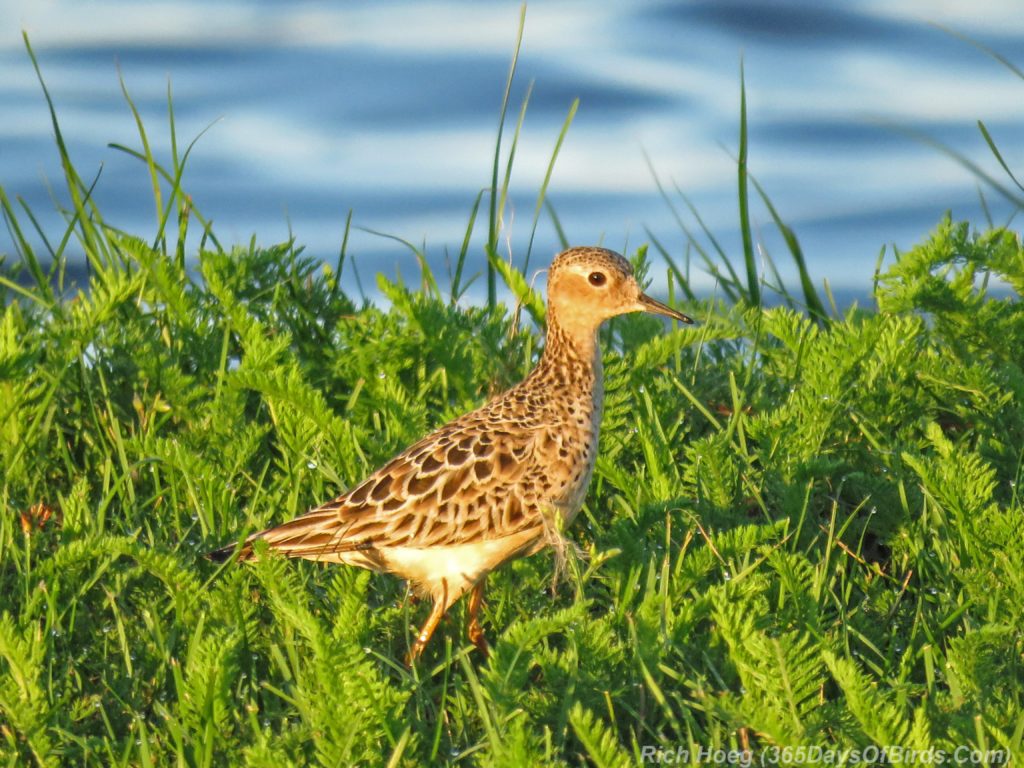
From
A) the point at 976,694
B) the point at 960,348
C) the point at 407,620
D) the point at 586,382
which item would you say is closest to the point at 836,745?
the point at 976,694

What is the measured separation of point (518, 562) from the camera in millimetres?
5738

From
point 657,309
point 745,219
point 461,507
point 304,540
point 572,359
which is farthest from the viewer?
point 745,219

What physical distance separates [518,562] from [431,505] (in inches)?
19.9

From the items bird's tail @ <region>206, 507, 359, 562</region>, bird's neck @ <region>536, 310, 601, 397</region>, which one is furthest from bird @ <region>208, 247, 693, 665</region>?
bird's neck @ <region>536, 310, 601, 397</region>

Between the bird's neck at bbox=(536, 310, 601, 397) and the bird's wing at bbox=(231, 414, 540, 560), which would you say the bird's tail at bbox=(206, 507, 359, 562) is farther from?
the bird's neck at bbox=(536, 310, 601, 397)

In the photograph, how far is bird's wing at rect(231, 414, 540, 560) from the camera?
17.5 feet

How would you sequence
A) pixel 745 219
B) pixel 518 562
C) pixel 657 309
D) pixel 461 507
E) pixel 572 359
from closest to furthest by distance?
pixel 461 507 < pixel 518 562 < pixel 572 359 < pixel 657 309 < pixel 745 219

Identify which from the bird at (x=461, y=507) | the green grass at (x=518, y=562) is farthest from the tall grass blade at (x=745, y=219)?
the bird at (x=461, y=507)

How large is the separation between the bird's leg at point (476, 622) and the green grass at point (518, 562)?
0.33ft

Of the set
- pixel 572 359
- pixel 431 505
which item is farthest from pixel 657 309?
pixel 431 505

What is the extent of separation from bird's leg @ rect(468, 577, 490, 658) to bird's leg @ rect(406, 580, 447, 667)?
5.1 inches

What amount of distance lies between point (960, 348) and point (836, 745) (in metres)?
2.87

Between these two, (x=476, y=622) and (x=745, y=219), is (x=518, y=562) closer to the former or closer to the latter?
(x=476, y=622)

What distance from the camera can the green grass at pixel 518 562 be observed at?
4.48m
